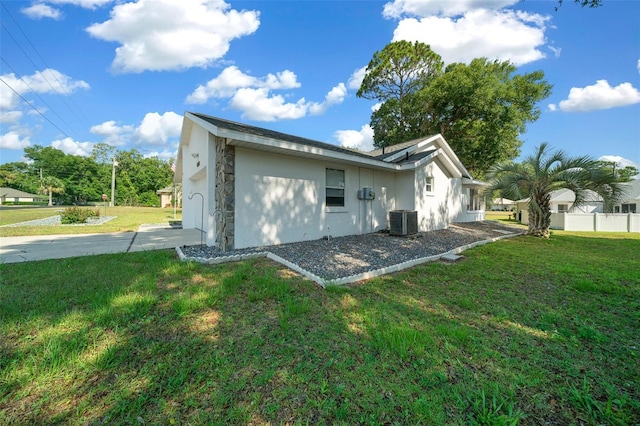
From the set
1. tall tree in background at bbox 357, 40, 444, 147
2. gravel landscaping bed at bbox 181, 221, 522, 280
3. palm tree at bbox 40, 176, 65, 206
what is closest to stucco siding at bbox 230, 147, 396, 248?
gravel landscaping bed at bbox 181, 221, 522, 280

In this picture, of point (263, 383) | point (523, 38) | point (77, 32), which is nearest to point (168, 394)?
point (263, 383)

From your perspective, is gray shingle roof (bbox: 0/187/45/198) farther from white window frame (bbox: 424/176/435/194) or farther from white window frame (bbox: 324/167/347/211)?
white window frame (bbox: 424/176/435/194)

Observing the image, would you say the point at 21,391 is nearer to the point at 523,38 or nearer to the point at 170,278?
the point at 170,278

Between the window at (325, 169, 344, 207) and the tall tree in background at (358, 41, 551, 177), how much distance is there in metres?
13.2

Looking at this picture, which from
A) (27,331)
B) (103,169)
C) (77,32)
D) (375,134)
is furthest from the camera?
(103,169)

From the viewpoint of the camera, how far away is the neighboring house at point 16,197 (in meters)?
48.8

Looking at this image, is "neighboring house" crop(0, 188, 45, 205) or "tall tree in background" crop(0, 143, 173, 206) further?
"neighboring house" crop(0, 188, 45, 205)

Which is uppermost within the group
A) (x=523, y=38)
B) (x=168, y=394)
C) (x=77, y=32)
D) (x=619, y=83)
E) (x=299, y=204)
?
(x=77, y=32)

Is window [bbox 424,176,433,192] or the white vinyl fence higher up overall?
window [bbox 424,176,433,192]

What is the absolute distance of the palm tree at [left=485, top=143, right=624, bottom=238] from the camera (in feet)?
30.3

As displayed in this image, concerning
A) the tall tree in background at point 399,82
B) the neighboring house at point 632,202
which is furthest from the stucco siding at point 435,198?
the neighboring house at point 632,202

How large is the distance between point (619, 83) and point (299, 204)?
14.9 metres

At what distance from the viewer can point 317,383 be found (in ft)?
7.00

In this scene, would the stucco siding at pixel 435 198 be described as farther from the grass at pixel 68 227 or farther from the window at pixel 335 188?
the grass at pixel 68 227
